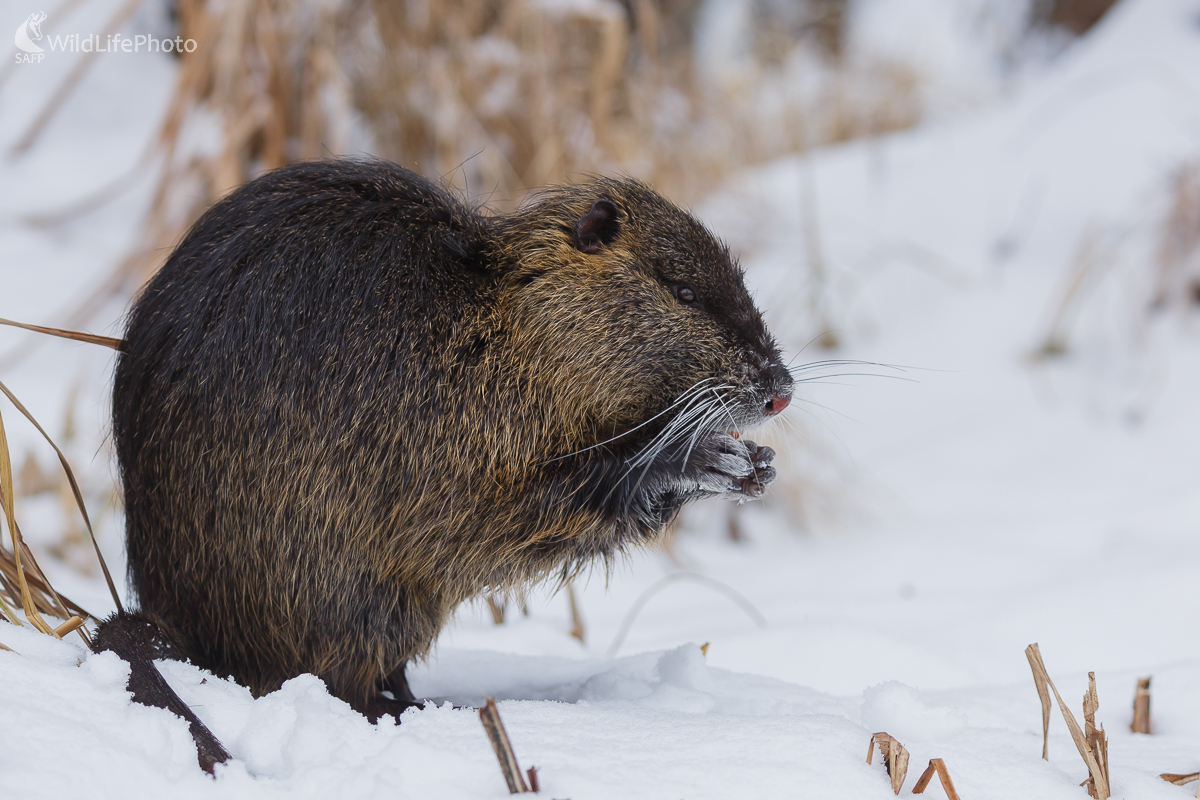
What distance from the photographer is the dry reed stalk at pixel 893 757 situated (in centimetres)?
152

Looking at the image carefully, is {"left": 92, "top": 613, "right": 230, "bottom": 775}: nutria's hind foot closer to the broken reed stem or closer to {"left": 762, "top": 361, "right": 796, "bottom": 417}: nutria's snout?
the broken reed stem

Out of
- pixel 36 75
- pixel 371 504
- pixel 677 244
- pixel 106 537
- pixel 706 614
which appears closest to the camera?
pixel 371 504

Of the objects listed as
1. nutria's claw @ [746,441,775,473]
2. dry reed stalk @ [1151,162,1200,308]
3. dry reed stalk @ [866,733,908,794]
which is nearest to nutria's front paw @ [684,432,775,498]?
nutria's claw @ [746,441,775,473]

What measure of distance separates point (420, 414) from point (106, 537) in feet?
9.24

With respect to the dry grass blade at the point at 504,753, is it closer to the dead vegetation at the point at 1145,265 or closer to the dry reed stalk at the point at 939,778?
the dry reed stalk at the point at 939,778

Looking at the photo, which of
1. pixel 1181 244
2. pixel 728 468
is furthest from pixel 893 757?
pixel 1181 244

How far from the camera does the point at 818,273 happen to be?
5637 mm

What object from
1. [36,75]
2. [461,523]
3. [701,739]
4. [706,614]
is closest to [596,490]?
[461,523]

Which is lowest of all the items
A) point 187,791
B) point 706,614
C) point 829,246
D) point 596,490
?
point 187,791

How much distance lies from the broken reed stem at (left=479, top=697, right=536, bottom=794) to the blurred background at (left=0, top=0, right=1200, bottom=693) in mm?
1421

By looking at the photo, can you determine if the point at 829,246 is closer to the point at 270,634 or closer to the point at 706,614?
the point at 706,614

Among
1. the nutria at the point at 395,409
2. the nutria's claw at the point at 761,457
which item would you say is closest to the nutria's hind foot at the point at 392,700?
the nutria at the point at 395,409

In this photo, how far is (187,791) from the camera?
139cm

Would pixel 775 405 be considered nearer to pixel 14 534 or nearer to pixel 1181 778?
pixel 1181 778
